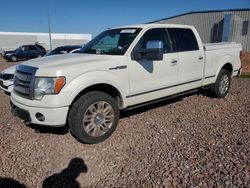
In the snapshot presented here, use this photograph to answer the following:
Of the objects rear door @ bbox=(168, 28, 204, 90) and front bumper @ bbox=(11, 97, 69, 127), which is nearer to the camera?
front bumper @ bbox=(11, 97, 69, 127)

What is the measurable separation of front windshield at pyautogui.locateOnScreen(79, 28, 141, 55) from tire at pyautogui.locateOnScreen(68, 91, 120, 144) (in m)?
0.96

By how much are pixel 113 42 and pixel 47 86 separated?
1920mm

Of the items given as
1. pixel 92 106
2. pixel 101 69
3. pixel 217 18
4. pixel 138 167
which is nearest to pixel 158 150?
pixel 138 167

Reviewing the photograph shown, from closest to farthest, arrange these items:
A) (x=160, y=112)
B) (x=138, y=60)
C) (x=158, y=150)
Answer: (x=158, y=150) < (x=138, y=60) < (x=160, y=112)

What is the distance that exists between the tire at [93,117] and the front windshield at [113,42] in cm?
96

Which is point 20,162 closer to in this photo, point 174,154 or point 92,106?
point 92,106

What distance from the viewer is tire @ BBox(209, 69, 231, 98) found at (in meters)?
6.48

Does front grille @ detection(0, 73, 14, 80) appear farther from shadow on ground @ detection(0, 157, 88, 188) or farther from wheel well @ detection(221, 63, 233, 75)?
wheel well @ detection(221, 63, 233, 75)

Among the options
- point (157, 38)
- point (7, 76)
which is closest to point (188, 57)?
point (157, 38)

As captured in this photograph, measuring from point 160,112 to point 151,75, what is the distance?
125 centimetres

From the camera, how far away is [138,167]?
3391mm

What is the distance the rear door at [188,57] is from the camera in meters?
5.29

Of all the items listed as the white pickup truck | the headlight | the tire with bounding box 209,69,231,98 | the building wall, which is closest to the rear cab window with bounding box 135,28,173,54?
the white pickup truck

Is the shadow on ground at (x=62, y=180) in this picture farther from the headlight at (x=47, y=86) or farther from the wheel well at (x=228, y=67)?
the wheel well at (x=228, y=67)
